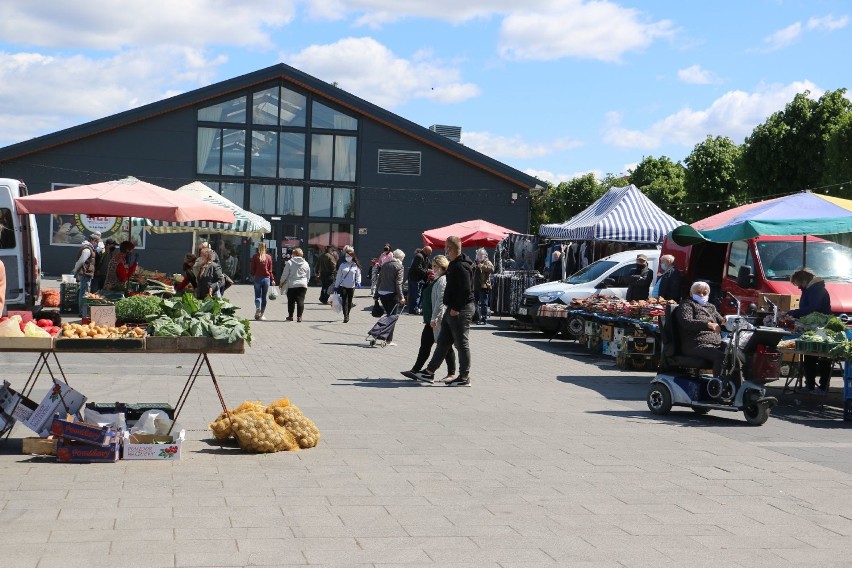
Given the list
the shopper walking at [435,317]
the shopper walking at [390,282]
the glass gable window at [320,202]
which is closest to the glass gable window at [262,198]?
the glass gable window at [320,202]

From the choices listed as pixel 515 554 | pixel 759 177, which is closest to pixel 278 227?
pixel 759 177

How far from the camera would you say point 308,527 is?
254 inches

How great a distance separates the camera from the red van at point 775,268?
1585 cm

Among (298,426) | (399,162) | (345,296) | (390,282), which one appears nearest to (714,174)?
(399,162)

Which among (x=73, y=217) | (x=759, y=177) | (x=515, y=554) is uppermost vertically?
(x=759, y=177)

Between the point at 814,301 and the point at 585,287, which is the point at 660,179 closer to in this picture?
the point at 585,287

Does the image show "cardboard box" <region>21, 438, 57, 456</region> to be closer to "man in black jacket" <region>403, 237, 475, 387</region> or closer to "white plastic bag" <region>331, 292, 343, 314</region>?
"man in black jacket" <region>403, 237, 475, 387</region>

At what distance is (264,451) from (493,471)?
1.91 meters

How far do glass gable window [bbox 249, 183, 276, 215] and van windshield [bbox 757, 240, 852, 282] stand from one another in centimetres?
3121

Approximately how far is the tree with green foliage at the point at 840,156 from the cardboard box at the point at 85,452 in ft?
120

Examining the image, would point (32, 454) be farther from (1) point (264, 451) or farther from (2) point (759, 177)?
(2) point (759, 177)

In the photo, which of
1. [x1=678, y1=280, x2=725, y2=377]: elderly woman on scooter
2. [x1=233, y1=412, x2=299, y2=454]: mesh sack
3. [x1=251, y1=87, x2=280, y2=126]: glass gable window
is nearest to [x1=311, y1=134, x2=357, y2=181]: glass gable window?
[x1=251, y1=87, x2=280, y2=126]: glass gable window

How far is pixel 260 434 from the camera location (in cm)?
879

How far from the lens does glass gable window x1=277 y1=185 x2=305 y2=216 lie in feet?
151
